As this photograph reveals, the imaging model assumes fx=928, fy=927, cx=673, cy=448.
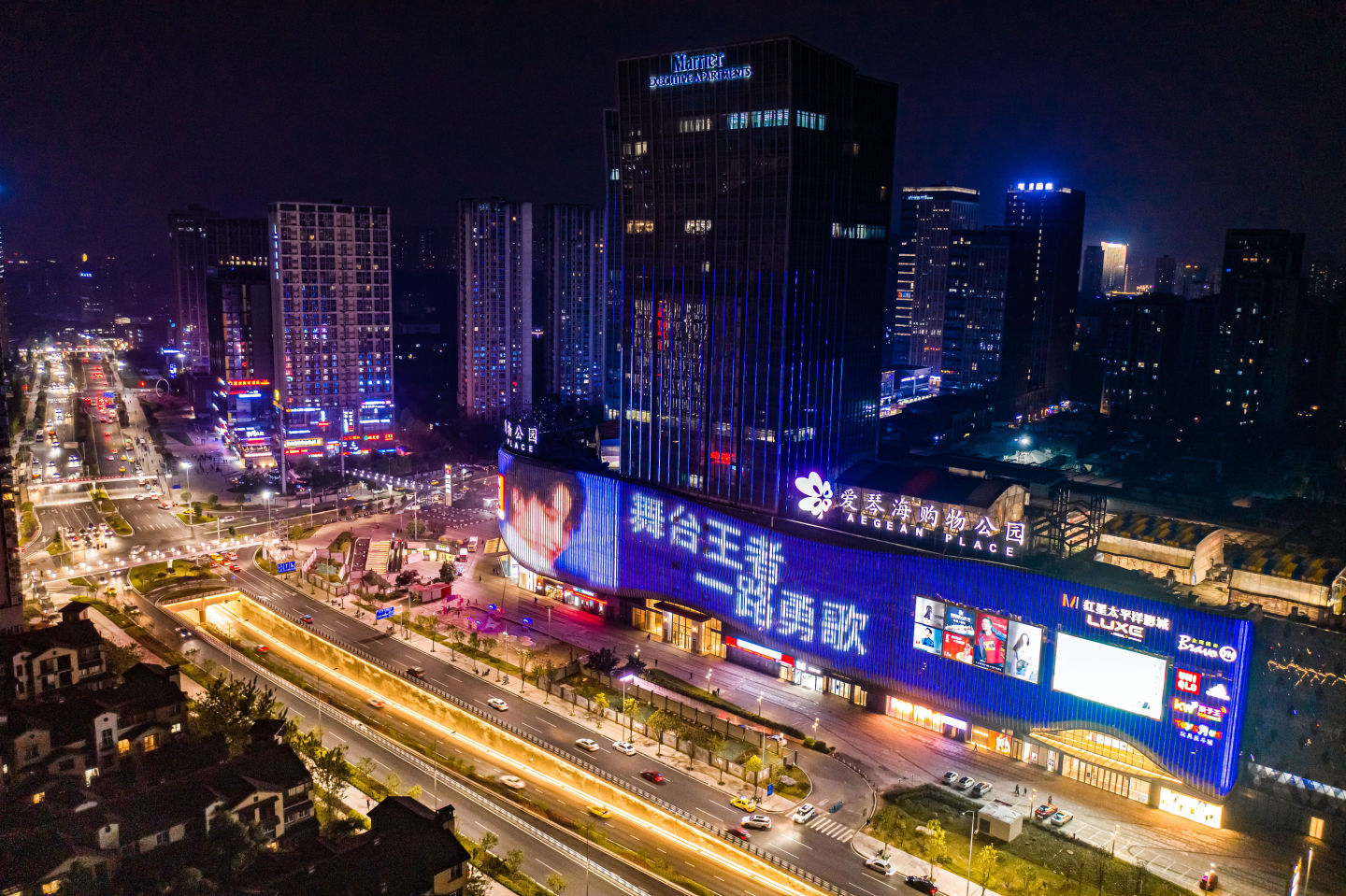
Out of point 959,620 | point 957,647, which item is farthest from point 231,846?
point 959,620

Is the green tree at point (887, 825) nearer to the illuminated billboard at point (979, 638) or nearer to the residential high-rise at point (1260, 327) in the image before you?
the illuminated billboard at point (979, 638)

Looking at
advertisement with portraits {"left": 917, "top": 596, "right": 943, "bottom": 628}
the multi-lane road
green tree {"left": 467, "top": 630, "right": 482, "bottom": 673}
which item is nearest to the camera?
the multi-lane road

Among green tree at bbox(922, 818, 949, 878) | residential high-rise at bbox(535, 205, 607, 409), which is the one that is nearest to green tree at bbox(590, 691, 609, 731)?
green tree at bbox(922, 818, 949, 878)

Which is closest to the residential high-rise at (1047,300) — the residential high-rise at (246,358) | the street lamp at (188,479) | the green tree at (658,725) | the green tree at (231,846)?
the green tree at (658,725)

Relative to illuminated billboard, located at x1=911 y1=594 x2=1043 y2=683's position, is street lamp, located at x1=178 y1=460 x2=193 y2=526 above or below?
below

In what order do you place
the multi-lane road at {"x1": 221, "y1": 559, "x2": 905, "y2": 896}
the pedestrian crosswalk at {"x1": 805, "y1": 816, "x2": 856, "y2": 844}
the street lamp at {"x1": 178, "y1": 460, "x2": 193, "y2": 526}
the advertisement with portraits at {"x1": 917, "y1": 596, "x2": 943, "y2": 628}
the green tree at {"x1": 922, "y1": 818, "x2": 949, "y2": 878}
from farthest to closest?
the street lamp at {"x1": 178, "y1": 460, "x2": 193, "y2": 526} → the advertisement with portraits at {"x1": 917, "y1": 596, "x2": 943, "y2": 628} → the pedestrian crosswalk at {"x1": 805, "y1": 816, "x2": 856, "y2": 844} → the green tree at {"x1": 922, "y1": 818, "x2": 949, "y2": 878} → the multi-lane road at {"x1": 221, "y1": 559, "x2": 905, "y2": 896}

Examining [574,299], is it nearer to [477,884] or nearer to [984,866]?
[477,884]

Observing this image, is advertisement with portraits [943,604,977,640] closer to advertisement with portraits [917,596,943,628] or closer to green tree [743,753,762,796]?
advertisement with portraits [917,596,943,628]

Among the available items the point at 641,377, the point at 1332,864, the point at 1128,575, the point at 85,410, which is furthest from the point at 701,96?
the point at 85,410
